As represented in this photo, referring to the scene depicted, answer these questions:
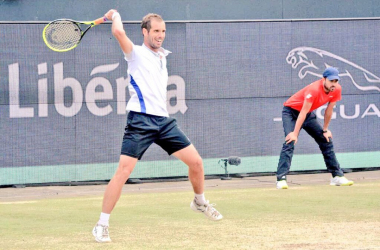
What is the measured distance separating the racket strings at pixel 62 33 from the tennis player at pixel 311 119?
402 centimetres

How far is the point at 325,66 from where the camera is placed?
13875 mm

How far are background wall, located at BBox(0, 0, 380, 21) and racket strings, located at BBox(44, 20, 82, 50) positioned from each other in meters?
7.56

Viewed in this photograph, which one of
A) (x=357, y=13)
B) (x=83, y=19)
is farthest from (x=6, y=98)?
(x=357, y=13)

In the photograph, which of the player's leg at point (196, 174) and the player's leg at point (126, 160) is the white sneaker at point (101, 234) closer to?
the player's leg at point (126, 160)

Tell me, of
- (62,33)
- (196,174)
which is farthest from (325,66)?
(196,174)

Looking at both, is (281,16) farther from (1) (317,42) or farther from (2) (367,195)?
(2) (367,195)

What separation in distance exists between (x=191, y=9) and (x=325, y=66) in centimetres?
354

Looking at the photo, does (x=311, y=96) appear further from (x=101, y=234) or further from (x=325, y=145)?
(x=101, y=234)

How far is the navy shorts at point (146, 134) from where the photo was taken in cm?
672

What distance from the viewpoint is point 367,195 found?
10.2 metres

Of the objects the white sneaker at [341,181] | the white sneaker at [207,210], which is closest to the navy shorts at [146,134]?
Result: the white sneaker at [207,210]

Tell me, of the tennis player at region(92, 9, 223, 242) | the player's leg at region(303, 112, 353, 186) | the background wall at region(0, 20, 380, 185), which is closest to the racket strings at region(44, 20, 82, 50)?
the tennis player at region(92, 9, 223, 242)

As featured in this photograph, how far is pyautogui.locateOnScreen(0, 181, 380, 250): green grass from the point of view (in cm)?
653

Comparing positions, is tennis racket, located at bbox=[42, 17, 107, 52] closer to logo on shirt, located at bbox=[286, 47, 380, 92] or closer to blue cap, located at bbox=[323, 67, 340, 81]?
blue cap, located at bbox=[323, 67, 340, 81]
